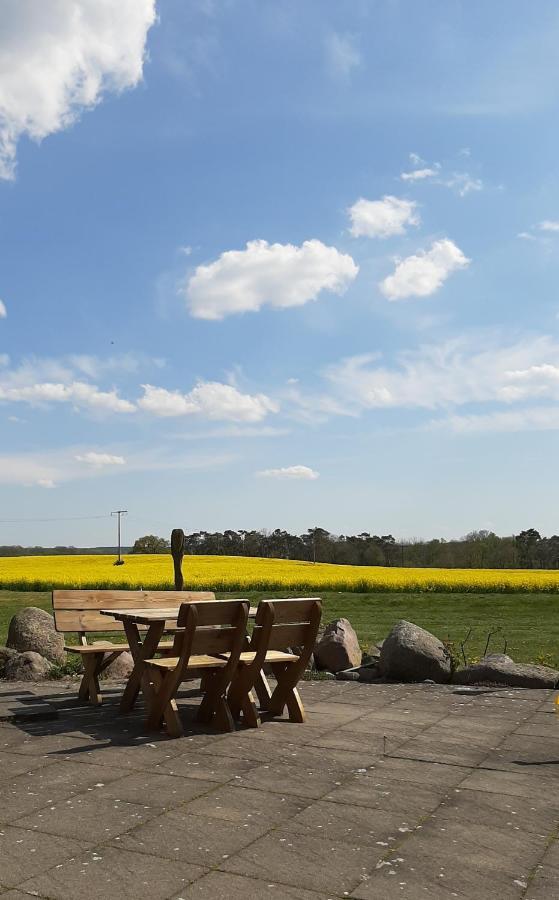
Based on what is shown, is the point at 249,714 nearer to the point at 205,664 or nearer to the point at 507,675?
the point at 205,664

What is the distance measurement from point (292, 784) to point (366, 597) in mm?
21145

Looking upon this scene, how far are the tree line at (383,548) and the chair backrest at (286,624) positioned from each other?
5470 cm

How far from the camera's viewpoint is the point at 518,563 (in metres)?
62.0

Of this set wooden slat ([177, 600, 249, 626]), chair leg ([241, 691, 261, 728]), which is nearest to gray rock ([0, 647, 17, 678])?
chair leg ([241, 691, 261, 728])

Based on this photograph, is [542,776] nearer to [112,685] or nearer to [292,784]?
[292,784]

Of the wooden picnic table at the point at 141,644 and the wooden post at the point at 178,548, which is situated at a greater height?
the wooden post at the point at 178,548

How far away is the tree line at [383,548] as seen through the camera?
63062mm

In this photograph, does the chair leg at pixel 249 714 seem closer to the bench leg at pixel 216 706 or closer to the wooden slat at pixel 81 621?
the bench leg at pixel 216 706

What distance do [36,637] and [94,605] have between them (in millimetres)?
2273

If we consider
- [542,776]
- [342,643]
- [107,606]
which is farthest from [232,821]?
[342,643]

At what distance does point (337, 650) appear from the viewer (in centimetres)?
1002

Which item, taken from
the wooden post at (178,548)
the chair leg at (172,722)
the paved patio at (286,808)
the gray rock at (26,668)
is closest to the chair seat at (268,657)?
the paved patio at (286,808)

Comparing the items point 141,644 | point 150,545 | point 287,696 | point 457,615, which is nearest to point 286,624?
point 287,696

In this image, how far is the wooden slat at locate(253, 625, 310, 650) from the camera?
23.1 ft
